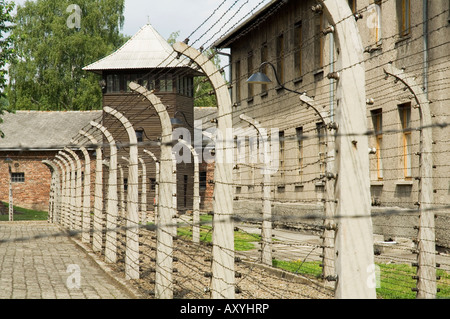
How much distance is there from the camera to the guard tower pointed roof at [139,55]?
154 feet

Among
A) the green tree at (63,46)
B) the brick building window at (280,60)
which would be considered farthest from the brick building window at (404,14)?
the green tree at (63,46)

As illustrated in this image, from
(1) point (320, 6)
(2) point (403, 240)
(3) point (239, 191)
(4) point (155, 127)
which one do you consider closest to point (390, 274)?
(2) point (403, 240)

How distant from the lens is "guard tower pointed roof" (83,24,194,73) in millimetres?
47031

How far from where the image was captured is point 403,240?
17.6 meters

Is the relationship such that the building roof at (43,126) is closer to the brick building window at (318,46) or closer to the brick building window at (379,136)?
the brick building window at (318,46)

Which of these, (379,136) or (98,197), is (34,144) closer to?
(379,136)

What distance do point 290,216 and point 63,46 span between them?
57.4 meters

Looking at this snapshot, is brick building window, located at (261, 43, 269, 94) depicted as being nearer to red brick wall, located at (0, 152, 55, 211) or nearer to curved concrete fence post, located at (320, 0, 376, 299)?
curved concrete fence post, located at (320, 0, 376, 299)

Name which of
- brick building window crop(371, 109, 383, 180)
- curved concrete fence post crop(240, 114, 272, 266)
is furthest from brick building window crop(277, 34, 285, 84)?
curved concrete fence post crop(240, 114, 272, 266)

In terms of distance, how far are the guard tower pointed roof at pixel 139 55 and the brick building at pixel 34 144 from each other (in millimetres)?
6101
